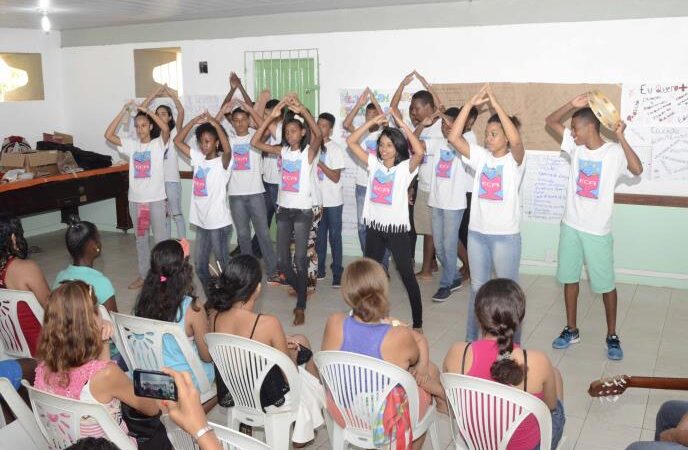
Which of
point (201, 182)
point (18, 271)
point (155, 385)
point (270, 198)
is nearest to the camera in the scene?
point (155, 385)

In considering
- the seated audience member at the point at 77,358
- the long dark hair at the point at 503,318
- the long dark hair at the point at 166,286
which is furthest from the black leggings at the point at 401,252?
the seated audience member at the point at 77,358

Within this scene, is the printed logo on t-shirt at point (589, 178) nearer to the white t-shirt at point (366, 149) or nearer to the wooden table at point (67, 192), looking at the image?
the white t-shirt at point (366, 149)

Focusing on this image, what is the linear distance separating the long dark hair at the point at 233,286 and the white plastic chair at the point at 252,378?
19 centimetres

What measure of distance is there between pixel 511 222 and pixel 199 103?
486 cm

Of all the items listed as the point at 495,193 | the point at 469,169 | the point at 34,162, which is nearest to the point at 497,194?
the point at 495,193

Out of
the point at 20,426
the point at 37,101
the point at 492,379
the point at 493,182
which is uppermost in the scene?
the point at 37,101

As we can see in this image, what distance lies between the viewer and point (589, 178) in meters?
4.42

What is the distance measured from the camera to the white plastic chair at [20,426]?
2414 mm

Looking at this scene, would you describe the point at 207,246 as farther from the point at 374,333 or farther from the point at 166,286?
the point at 374,333

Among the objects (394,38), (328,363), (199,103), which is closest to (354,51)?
(394,38)

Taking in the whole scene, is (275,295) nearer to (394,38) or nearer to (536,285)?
(536,285)

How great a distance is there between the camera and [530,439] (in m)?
2.48

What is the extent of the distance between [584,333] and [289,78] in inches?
163

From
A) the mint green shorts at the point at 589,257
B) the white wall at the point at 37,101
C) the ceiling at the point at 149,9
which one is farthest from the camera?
the white wall at the point at 37,101
